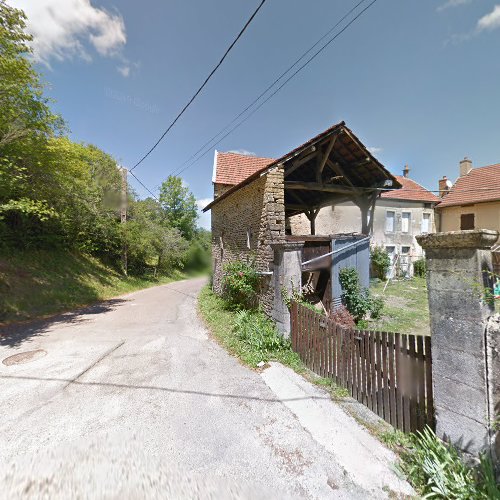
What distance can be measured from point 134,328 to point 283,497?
6517 millimetres

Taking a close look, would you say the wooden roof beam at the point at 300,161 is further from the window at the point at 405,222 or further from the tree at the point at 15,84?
the window at the point at 405,222

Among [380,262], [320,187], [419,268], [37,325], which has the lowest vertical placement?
[37,325]

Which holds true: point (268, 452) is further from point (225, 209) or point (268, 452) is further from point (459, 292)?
point (225, 209)

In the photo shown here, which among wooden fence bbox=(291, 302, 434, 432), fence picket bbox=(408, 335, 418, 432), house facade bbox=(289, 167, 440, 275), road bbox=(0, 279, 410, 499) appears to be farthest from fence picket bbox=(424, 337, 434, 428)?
house facade bbox=(289, 167, 440, 275)

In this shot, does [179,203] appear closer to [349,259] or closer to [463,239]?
[349,259]

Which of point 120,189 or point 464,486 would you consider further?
point 120,189

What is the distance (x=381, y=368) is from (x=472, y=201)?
21.4 meters

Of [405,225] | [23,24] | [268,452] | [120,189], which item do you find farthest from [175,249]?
[268,452]

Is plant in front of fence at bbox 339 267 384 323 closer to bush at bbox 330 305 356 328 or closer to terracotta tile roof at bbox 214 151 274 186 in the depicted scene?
bush at bbox 330 305 356 328

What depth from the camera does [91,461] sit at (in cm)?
253

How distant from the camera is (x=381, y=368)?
10.2ft

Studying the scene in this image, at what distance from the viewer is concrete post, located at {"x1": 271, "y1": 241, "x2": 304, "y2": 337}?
5.35 meters

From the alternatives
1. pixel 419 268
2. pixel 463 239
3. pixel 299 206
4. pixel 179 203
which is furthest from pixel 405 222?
pixel 179 203

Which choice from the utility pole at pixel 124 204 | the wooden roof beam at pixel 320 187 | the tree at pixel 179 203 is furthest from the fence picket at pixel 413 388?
the tree at pixel 179 203
